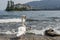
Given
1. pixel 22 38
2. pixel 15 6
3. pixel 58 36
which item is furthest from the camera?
pixel 15 6

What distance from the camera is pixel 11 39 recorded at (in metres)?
9.90

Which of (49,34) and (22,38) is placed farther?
(49,34)

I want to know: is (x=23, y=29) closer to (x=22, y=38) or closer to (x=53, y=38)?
(x=22, y=38)

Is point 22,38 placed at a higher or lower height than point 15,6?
higher

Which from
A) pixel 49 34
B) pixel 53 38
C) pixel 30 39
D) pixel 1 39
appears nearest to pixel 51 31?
pixel 49 34

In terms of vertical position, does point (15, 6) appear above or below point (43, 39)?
below

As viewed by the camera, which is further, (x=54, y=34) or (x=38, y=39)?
(x=54, y=34)

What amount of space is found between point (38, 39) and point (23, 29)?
927 mm

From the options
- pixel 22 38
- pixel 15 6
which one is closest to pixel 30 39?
pixel 22 38

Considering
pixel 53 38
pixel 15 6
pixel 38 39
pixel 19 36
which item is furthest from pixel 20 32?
pixel 15 6

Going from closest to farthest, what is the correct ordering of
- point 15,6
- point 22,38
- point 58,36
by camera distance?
point 22,38
point 58,36
point 15,6

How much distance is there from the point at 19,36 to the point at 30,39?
0.52 meters

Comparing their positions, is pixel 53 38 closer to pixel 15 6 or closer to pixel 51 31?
pixel 51 31

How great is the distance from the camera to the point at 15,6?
226 ft
